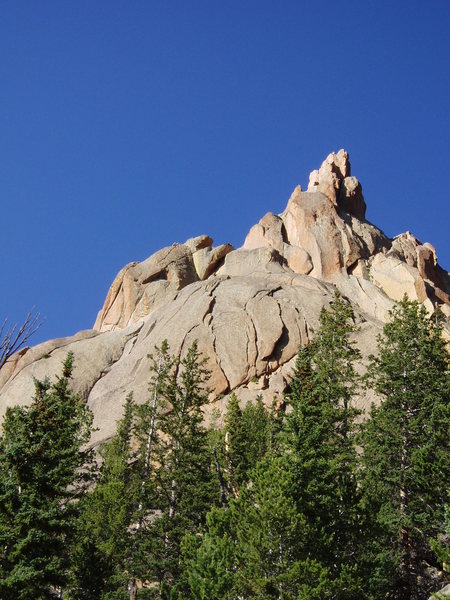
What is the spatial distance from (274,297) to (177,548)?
35.2 meters

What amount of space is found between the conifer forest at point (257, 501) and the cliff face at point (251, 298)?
44.3 feet

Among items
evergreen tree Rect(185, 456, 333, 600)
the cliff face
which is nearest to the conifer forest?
evergreen tree Rect(185, 456, 333, 600)

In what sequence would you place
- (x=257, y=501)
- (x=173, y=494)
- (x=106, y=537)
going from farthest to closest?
(x=173, y=494) < (x=106, y=537) < (x=257, y=501)

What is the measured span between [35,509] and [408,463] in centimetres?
1691

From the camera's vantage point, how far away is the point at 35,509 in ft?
68.7

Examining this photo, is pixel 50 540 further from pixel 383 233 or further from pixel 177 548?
pixel 383 233

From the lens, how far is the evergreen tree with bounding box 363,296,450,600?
82.3ft

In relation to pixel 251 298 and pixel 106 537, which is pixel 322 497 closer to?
pixel 106 537

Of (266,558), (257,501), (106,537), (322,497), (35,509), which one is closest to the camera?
(266,558)

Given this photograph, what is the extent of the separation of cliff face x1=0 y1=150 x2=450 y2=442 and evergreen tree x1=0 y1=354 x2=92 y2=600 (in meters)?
23.3

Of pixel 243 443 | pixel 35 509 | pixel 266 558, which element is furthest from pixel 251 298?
pixel 35 509

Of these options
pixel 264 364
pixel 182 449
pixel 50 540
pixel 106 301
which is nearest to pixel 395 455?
pixel 182 449

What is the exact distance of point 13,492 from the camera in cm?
2092

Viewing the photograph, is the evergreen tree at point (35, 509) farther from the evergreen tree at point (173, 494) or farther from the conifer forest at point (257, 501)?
the evergreen tree at point (173, 494)
